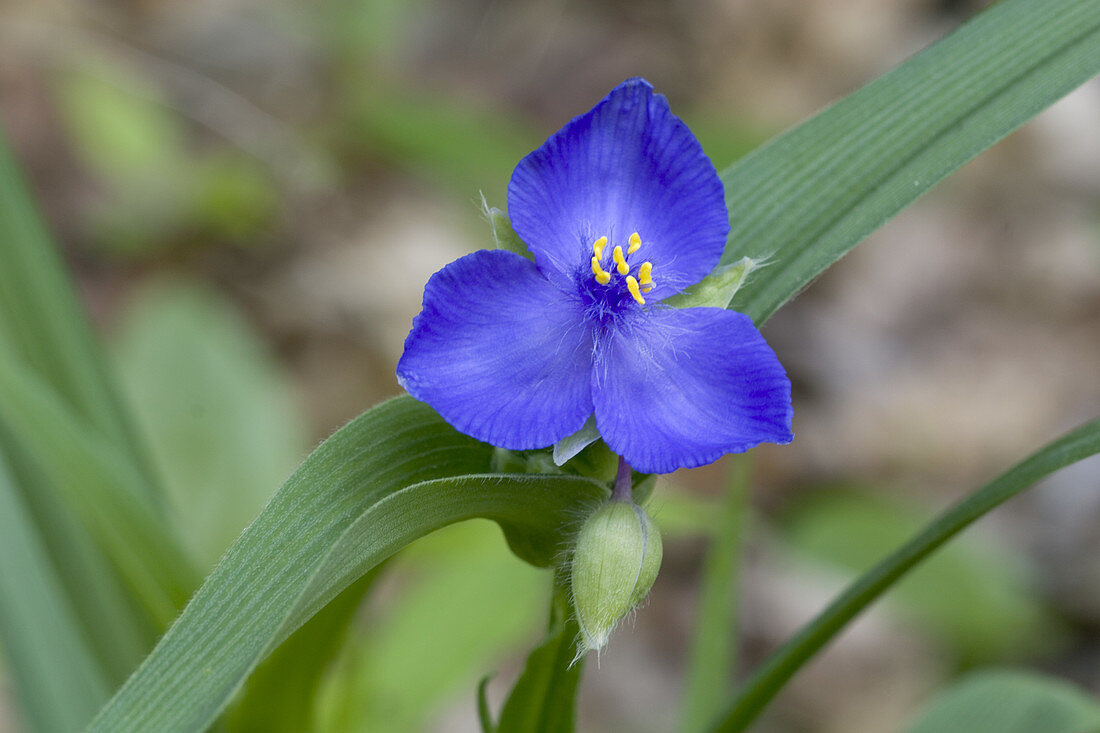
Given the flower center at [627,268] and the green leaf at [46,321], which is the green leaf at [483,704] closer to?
the flower center at [627,268]

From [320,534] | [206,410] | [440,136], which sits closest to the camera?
[320,534]

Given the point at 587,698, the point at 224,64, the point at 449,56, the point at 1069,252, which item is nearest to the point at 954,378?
the point at 1069,252

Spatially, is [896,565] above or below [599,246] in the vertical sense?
below

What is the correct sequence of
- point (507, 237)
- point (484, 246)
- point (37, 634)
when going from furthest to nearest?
1. point (484, 246)
2. point (37, 634)
3. point (507, 237)

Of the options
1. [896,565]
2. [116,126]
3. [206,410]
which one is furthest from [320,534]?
[116,126]

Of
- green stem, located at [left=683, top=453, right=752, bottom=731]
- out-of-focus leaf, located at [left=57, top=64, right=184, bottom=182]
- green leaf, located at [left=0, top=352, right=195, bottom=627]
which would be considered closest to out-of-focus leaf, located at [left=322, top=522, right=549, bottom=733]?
green stem, located at [left=683, top=453, right=752, bottom=731]

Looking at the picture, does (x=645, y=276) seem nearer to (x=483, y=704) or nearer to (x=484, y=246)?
(x=483, y=704)

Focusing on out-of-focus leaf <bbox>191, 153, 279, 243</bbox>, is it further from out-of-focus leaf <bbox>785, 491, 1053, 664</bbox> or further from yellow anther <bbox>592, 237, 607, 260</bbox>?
yellow anther <bbox>592, 237, 607, 260</bbox>
